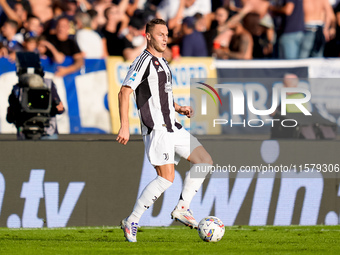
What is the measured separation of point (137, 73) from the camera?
8242mm

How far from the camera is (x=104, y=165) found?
10578 mm

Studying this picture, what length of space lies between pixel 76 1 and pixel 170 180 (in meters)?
8.02

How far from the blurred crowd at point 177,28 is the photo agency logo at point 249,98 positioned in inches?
42.0

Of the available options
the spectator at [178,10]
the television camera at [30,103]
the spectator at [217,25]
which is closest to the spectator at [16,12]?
the spectator at [178,10]

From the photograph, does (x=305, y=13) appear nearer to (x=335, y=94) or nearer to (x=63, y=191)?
(x=335, y=94)

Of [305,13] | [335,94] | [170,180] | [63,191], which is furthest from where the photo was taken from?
[305,13]

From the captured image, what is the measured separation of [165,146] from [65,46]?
638 centimetres

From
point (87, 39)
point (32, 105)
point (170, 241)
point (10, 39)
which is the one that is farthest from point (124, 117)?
point (10, 39)

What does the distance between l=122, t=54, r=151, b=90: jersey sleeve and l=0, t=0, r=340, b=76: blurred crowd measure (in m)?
5.73

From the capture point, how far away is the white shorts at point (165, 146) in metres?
8.38

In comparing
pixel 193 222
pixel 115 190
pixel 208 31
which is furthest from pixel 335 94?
pixel 193 222

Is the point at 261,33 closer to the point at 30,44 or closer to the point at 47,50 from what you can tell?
the point at 47,50

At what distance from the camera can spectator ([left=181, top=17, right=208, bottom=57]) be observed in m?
15.0

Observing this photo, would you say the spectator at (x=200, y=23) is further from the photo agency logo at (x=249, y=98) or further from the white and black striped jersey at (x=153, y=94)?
the white and black striped jersey at (x=153, y=94)
